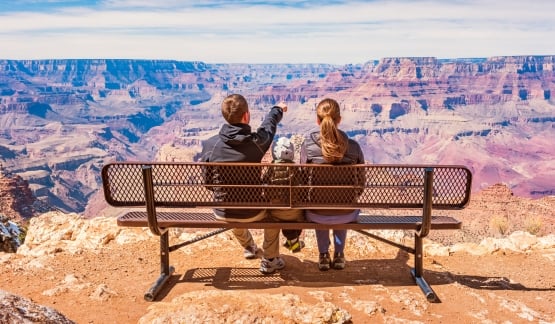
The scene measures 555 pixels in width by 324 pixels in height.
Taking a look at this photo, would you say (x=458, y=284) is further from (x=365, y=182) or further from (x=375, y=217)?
(x=365, y=182)

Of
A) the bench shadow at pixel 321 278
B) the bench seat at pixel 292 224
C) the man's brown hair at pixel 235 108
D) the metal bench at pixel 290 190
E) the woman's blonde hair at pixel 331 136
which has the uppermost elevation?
the man's brown hair at pixel 235 108

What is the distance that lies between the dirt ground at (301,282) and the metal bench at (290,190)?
344mm

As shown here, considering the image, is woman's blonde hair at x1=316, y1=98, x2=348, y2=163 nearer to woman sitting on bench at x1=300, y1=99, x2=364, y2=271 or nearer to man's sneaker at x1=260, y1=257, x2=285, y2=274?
woman sitting on bench at x1=300, y1=99, x2=364, y2=271

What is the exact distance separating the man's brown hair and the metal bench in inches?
17.8

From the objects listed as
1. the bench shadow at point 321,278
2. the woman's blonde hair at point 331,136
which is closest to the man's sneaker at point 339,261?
the bench shadow at point 321,278

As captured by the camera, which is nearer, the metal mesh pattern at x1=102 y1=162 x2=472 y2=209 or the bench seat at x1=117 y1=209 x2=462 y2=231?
the metal mesh pattern at x1=102 y1=162 x2=472 y2=209

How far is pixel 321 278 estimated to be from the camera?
496 cm

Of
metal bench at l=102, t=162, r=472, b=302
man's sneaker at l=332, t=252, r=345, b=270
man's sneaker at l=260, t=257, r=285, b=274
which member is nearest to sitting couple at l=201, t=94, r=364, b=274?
metal bench at l=102, t=162, r=472, b=302

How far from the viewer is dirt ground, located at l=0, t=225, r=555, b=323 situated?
13.0 ft

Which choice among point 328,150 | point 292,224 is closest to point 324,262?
point 292,224

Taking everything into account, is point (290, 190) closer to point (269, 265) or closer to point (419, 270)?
point (269, 265)

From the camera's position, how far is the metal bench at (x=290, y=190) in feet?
13.8

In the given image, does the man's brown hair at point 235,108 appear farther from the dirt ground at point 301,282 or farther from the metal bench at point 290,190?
the dirt ground at point 301,282

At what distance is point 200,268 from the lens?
5.32 m
